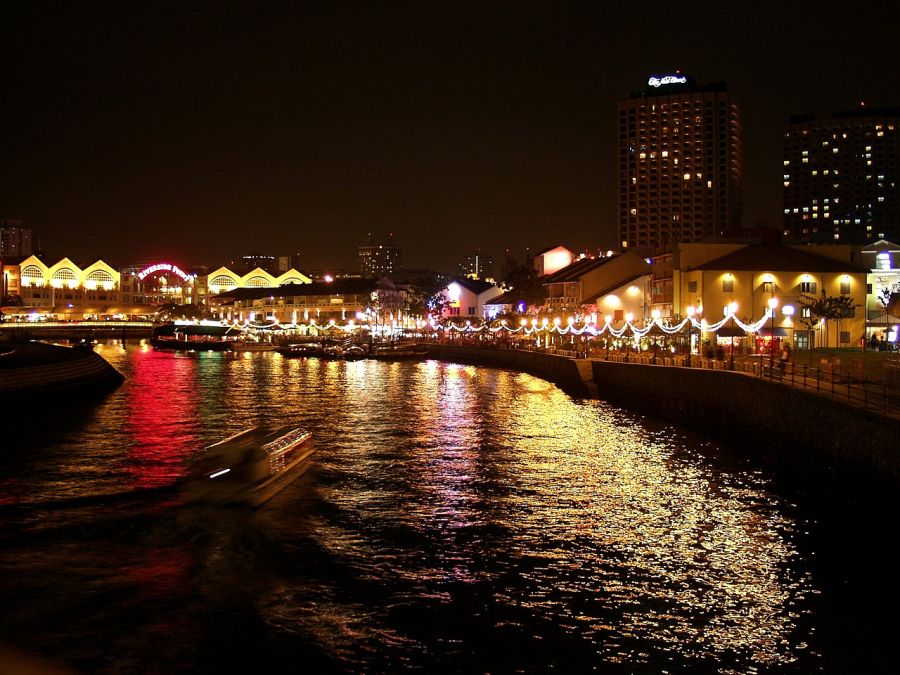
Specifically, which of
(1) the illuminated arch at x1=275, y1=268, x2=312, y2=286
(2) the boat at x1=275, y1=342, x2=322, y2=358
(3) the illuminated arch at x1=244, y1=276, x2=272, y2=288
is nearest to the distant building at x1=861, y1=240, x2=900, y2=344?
(2) the boat at x1=275, y1=342, x2=322, y2=358

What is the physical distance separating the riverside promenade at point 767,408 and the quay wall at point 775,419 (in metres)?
0.03

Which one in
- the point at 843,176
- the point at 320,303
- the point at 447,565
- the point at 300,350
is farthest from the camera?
the point at 843,176

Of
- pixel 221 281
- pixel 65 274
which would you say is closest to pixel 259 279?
pixel 221 281

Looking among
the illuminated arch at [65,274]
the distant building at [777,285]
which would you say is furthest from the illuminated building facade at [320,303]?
the distant building at [777,285]

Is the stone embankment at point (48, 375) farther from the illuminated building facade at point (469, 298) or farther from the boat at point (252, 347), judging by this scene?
the illuminated building facade at point (469, 298)

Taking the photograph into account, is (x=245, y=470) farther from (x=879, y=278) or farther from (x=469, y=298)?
(x=469, y=298)

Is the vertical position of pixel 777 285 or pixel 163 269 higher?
pixel 163 269

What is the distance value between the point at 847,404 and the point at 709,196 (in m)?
154

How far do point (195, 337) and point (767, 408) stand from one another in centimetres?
9606

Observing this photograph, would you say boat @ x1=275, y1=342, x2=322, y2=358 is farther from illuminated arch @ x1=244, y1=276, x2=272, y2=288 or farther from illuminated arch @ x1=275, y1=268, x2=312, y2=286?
illuminated arch @ x1=244, y1=276, x2=272, y2=288

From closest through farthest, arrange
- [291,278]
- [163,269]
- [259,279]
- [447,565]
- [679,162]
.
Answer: [447,565] → [259,279] → [291,278] → [163,269] → [679,162]

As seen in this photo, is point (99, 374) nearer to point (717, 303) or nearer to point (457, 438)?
point (457, 438)

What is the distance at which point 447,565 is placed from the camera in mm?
15062

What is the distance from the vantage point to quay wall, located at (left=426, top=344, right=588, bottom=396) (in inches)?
1934
